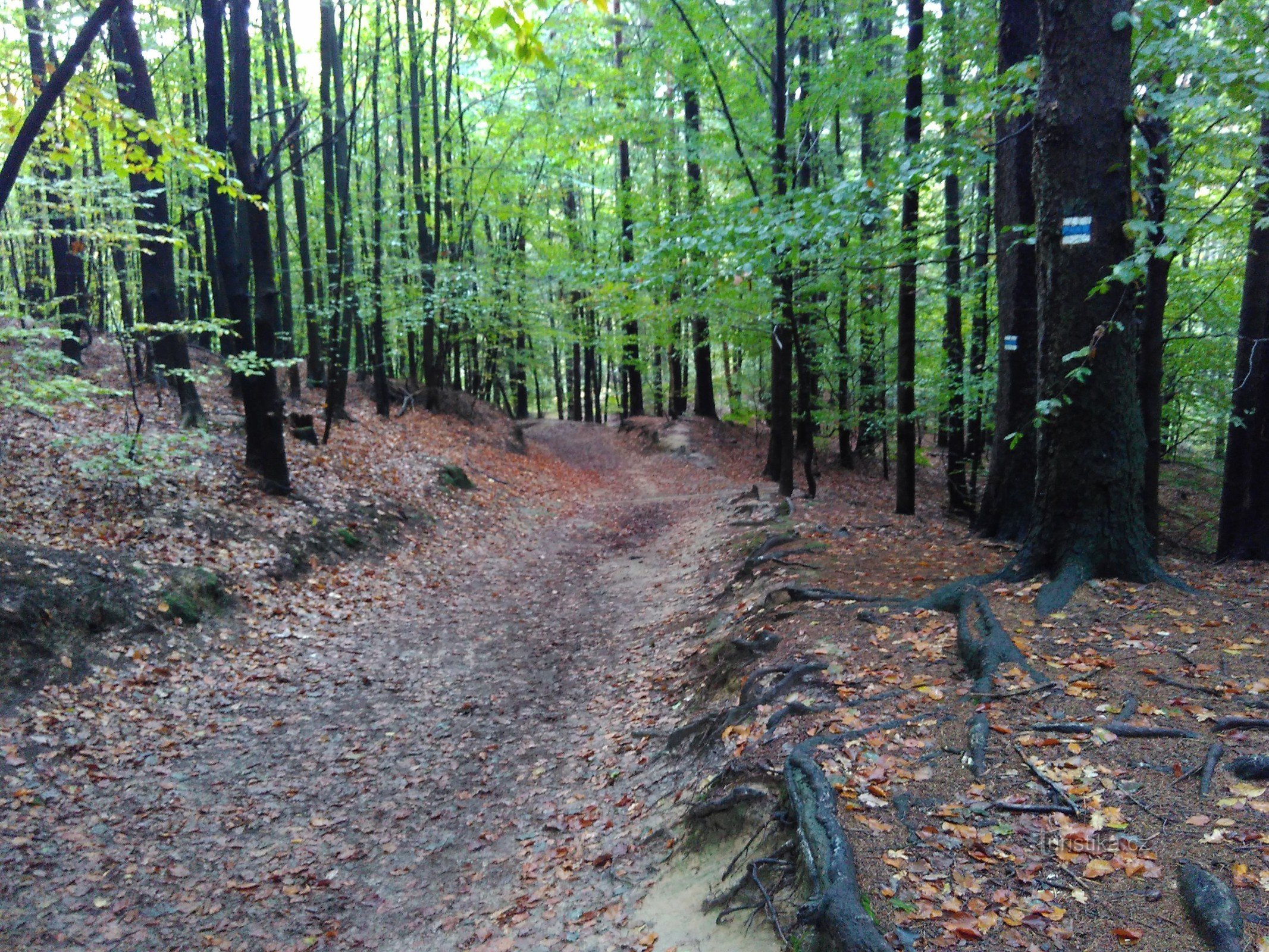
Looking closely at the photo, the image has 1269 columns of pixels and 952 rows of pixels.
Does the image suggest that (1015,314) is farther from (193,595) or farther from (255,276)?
(255,276)

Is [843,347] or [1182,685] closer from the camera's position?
[1182,685]

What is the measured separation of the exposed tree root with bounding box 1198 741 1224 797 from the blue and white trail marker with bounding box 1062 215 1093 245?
11.8ft

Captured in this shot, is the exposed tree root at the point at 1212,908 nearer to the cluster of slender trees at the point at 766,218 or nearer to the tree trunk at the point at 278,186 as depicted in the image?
the cluster of slender trees at the point at 766,218

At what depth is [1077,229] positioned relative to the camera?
541cm

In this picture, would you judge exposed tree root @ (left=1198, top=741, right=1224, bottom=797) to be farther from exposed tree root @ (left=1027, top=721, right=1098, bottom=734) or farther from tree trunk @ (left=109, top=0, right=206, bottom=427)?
tree trunk @ (left=109, top=0, right=206, bottom=427)

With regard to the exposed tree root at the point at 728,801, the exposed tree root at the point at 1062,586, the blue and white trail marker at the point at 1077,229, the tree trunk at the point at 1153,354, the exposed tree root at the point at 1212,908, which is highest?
the blue and white trail marker at the point at 1077,229

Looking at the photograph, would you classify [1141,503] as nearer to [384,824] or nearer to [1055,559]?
[1055,559]

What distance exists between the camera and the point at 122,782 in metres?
5.41

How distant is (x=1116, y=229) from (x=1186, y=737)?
368cm

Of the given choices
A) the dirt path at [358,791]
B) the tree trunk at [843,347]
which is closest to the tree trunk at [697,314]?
the tree trunk at [843,347]

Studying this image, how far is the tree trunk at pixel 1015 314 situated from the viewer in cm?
803

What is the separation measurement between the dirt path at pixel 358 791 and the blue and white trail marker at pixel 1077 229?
16.5ft

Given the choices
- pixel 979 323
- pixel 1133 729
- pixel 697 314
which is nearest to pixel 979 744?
pixel 1133 729

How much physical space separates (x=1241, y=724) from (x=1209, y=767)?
0.47 meters
